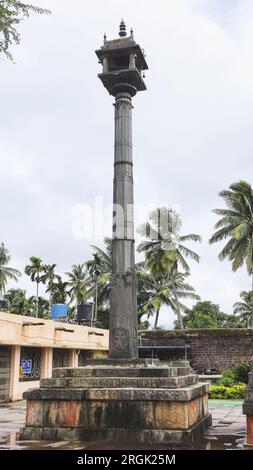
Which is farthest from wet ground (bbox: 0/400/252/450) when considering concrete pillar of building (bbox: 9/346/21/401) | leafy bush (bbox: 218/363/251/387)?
leafy bush (bbox: 218/363/251/387)

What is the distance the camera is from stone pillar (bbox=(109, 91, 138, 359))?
340 inches

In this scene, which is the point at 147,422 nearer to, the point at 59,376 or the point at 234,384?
the point at 59,376

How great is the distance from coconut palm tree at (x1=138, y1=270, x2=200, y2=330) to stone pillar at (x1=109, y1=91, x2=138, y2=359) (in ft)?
71.2

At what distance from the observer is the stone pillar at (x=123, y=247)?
8.64 metres

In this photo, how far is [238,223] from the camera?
24797 mm

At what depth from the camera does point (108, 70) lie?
9836 mm

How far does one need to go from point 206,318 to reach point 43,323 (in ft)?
77.8

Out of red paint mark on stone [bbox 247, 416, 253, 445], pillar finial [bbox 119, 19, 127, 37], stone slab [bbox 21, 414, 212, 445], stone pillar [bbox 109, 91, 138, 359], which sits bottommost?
stone slab [bbox 21, 414, 212, 445]

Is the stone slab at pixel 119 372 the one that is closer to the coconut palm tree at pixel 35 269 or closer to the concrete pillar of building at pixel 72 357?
the concrete pillar of building at pixel 72 357

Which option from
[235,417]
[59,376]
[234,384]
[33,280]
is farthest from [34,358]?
[33,280]

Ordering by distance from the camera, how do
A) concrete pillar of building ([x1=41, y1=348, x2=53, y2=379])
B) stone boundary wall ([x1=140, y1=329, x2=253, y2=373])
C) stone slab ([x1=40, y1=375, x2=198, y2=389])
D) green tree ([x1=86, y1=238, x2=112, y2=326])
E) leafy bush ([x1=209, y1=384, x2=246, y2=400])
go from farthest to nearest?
green tree ([x1=86, y1=238, x2=112, y2=326]) → stone boundary wall ([x1=140, y1=329, x2=253, y2=373]) → concrete pillar of building ([x1=41, y1=348, x2=53, y2=379]) → leafy bush ([x1=209, y1=384, x2=246, y2=400]) → stone slab ([x1=40, y1=375, x2=198, y2=389])

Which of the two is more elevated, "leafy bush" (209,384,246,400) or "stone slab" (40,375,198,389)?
"stone slab" (40,375,198,389)

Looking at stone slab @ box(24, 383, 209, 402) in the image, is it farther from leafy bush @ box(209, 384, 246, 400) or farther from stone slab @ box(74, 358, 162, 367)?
leafy bush @ box(209, 384, 246, 400)

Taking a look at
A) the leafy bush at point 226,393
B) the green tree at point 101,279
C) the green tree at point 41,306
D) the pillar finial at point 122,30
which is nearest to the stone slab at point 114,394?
the pillar finial at point 122,30
